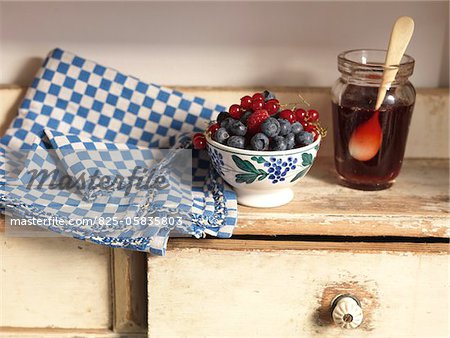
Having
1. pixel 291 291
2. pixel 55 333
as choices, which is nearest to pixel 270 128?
pixel 291 291

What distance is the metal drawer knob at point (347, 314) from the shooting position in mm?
1048

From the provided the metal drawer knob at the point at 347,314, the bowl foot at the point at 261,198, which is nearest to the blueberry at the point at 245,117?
the bowl foot at the point at 261,198

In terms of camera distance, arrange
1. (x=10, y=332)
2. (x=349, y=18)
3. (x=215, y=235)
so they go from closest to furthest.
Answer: (x=215, y=235) < (x=10, y=332) < (x=349, y=18)

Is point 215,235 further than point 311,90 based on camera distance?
No

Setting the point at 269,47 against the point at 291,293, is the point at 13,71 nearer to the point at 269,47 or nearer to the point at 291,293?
the point at 269,47

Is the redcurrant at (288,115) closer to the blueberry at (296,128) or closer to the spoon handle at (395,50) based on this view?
the blueberry at (296,128)

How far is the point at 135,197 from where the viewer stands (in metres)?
1.10

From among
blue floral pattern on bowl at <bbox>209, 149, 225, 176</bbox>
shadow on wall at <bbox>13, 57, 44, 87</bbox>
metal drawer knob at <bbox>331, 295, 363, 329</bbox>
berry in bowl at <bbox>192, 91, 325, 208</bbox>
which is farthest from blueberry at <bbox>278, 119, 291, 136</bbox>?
shadow on wall at <bbox>13, 57, 44, 87</bbox>

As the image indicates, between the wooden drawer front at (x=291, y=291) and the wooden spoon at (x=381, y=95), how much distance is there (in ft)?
0.62

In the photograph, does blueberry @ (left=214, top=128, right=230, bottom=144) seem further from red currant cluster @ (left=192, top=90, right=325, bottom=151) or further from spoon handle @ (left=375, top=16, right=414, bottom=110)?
spoon handle @ (left=375, top=16, right=414, bottom=110)

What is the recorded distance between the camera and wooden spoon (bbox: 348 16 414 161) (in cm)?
111

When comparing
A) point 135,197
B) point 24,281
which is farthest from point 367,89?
point 24,281

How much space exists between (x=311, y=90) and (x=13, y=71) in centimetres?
60

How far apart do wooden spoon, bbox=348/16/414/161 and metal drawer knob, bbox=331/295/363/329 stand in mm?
263
